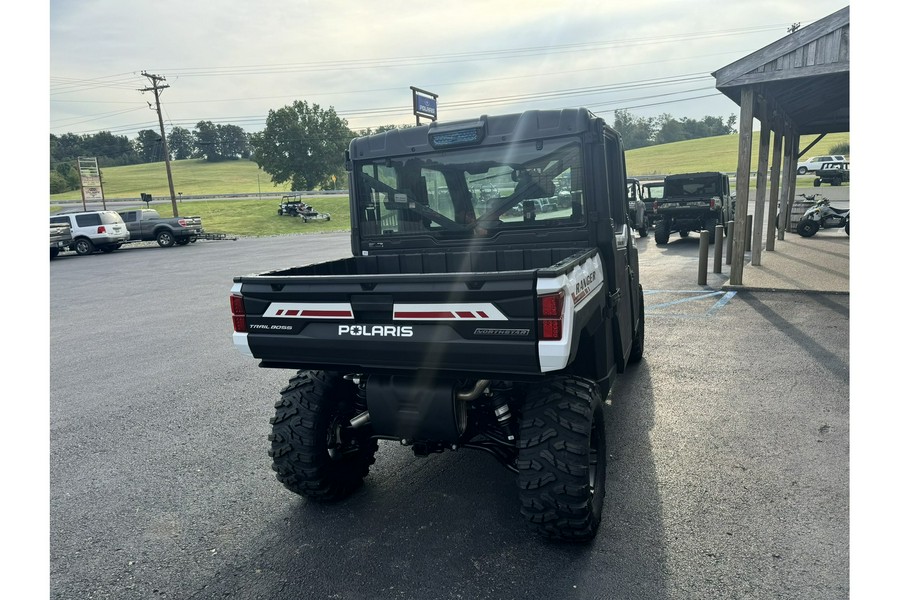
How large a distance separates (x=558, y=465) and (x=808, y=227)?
19382 mm

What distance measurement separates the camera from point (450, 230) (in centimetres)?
441

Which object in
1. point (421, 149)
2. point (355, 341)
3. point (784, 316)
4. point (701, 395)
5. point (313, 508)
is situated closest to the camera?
point (355, 341)

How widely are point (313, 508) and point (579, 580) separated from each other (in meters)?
1.74

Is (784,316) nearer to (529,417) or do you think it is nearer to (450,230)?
(450,230)

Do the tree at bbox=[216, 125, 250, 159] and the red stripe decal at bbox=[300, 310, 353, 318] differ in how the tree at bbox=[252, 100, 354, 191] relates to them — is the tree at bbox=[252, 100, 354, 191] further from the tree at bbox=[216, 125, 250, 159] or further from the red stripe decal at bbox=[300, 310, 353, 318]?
the red stripe decal at bbox=[300, 310, 353, 318]

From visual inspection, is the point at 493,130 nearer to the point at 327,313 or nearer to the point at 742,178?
the point at 327,313

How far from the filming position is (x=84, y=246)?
2514 centimetres

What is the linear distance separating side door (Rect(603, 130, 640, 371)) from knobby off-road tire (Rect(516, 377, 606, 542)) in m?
1.26

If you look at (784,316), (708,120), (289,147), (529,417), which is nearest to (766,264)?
(784,316)

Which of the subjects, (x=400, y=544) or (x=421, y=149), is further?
(x=421, y=149)

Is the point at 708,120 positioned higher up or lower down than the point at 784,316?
higher up

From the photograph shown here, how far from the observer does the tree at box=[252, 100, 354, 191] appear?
69438 millimetres

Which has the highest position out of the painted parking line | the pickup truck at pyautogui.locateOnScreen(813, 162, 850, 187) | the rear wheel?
the pickup truck at pyautogui.locateOnScreen(813, 162, 850, 187)

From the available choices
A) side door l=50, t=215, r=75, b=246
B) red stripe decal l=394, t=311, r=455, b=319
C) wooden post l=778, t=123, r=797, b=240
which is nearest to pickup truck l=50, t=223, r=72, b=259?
side door l=50, t=215, r=75, b=246
